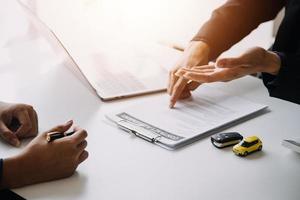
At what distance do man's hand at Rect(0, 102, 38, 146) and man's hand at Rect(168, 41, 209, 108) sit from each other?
371 millimetres

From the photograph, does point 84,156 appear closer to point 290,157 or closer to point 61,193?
point 61,193

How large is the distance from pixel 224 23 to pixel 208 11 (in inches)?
36.1

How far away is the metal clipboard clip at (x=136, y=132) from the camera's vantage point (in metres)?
0.98

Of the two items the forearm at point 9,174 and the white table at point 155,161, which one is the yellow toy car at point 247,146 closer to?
the white table at point 155,161

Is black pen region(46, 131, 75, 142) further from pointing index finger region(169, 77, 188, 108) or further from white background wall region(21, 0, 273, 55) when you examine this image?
white background wall region(21, 0, 273, 55)

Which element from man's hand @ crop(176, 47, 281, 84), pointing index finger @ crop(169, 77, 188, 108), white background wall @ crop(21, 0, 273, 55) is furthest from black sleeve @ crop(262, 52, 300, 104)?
white background wall @ crop(21, 0, 273, 55)

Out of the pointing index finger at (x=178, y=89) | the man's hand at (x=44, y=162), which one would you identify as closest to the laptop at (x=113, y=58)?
the pointing index finger at (x=178, y=89)

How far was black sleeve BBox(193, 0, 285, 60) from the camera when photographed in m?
1.40

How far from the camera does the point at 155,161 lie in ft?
2.93

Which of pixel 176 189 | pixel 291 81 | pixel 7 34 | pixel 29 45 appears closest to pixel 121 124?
pixel 176 189

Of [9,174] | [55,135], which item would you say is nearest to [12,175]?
[9,174]

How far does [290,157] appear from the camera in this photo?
0.92 meters

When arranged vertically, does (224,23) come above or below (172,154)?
above

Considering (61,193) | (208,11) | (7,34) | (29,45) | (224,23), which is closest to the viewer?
(61,193)
